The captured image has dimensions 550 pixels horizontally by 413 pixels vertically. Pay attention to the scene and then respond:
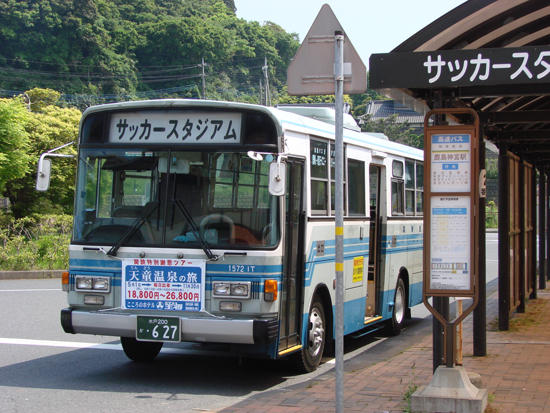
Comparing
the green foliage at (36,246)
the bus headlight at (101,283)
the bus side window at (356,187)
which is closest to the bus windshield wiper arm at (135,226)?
the bus headlight at (101,283)

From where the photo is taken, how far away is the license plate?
277 inches

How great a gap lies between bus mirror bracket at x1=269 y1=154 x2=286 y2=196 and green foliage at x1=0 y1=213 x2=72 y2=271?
13095 mm

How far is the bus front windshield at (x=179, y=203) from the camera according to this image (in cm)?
717

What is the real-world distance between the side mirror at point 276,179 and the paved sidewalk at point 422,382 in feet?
6.32

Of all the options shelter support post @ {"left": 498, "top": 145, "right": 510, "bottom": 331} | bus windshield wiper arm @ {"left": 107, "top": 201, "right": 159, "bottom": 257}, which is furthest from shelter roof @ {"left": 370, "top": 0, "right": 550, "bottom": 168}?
shelter support post @ {"left": 498, "top": 145, "right": 510, "bottom": 331}

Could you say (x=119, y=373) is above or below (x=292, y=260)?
below

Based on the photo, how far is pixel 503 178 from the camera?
9.92 meters

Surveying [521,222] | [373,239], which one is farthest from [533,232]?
[373,239]

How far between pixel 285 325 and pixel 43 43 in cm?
6789

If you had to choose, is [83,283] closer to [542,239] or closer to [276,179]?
[276,179]

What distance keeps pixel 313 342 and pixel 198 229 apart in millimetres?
2041

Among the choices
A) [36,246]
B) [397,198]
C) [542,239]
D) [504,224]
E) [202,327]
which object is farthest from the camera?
[36,246]

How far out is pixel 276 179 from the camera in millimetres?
6715

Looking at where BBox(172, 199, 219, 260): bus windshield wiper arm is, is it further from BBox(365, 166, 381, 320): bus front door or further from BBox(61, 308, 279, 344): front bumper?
BBox(365, 166, 381, 320): bus front door
